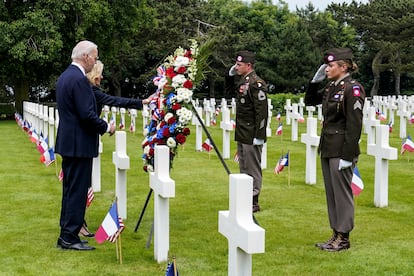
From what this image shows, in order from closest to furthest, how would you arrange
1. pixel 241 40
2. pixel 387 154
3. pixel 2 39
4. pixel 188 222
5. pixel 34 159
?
pixel 188 222, pixel 387 154, pixel 34 159, pixel 2 39, pixel 241 40

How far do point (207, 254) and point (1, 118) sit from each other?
29.0 metres

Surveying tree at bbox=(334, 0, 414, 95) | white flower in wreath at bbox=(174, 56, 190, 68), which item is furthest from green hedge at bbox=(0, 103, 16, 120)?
white flower in wreath at bbox=(174, 56, 190, 68)

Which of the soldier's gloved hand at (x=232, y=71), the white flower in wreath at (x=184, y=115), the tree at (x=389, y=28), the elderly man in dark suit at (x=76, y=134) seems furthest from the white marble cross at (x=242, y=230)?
the tree at (x=389, y=28)

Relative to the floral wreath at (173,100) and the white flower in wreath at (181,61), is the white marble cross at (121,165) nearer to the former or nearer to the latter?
the floral wreath at (173,100)

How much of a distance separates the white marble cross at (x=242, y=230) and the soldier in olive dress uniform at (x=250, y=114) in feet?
15.3

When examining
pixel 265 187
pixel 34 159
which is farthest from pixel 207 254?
pixel 34 159

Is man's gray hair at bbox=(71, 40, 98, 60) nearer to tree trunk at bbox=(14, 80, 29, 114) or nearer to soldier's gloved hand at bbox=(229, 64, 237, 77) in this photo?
soldier's gloved hand at bbox=(229, 64, 237, 77)

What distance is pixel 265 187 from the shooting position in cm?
1092

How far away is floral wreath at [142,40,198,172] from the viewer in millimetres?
6855

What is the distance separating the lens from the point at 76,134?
22.3 feet

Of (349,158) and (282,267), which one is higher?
(349,158)

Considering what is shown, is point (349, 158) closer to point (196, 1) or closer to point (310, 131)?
point (310, 131)

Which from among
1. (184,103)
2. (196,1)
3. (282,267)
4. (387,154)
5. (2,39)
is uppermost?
(196,1)

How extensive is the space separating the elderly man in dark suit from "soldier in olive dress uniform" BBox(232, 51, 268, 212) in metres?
2.30
